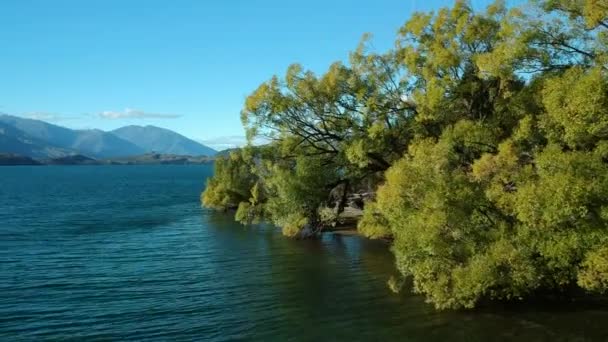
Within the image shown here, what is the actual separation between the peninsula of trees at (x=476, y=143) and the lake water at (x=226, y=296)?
215cm

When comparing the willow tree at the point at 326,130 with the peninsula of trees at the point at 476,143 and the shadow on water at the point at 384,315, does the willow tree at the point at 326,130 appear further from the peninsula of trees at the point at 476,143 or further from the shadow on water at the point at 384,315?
the shadow on water at the point at 384,315

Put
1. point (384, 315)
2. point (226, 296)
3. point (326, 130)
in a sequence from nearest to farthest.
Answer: point (384, 315) → point (226, 296) → point (326, 130)

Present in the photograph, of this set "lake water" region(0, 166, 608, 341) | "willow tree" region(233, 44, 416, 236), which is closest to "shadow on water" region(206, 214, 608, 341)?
"lake water" region(0, 166, 608, 341)

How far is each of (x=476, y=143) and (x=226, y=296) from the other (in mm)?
18514

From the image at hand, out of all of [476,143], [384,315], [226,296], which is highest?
[476,143]

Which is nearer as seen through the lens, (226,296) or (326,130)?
(226,296)

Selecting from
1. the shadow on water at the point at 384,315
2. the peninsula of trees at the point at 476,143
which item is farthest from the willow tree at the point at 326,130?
the shadow on water at the point at 384,315

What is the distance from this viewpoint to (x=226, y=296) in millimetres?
32812

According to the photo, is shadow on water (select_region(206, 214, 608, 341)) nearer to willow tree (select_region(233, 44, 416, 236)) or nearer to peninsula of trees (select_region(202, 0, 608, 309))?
peninsula of trees (select_region(202, 0, 608, 309))

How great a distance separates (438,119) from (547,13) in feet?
36.4

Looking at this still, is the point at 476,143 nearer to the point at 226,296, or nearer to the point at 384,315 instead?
the point at 384,315

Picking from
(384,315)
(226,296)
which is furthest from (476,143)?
(226,296)

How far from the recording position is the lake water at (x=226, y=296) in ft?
83.8

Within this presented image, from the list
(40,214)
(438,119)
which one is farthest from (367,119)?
(40,214)
